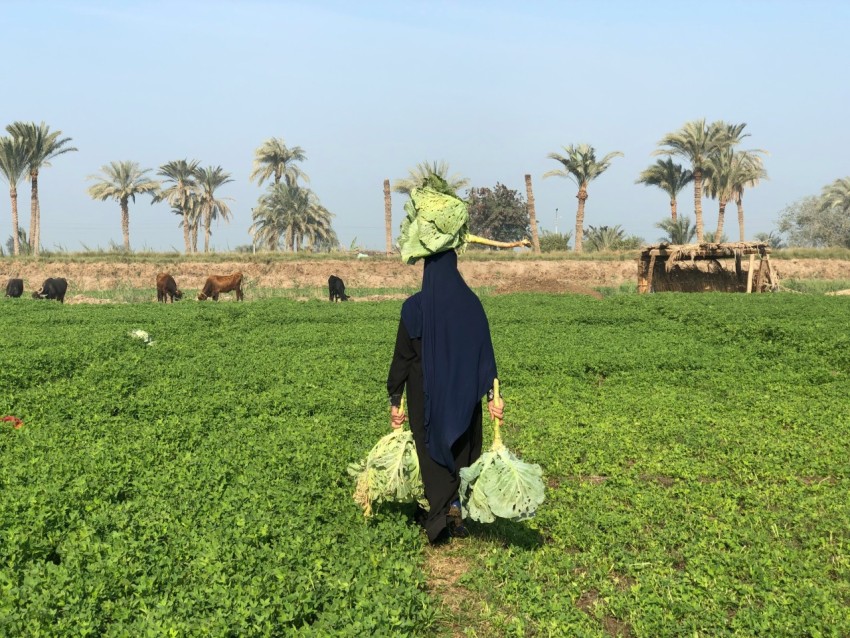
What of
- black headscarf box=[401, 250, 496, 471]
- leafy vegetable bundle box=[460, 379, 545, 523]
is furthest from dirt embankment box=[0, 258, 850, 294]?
leafy vegetable bundle box=[460, 379, 545, 523]

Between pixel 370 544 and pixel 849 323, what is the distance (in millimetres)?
15340

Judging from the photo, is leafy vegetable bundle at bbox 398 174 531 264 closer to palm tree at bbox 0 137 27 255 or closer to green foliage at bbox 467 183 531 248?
palm tree at bbox 0 137 27 255

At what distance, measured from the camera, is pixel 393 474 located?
584cm

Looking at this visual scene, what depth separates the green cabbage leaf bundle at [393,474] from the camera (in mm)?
Answer: 5855

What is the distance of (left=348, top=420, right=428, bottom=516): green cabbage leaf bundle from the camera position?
5855 mm

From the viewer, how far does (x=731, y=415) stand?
1036 centimetres

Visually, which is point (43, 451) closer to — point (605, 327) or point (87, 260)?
point (605, 327)

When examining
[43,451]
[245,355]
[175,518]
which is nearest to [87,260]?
[245,355]

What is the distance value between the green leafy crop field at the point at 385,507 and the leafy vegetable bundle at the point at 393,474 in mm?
284

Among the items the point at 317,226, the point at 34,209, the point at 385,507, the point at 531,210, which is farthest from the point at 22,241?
the point at 385,507

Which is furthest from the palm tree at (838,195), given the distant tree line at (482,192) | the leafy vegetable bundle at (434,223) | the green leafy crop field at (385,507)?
the leafy vegetable bundle at (434,223)

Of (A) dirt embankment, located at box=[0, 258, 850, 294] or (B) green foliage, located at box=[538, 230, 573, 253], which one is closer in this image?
(A) dirt embankment, located at box=[0, 258, 850, 294]

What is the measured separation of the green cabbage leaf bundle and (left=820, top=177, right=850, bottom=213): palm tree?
7230 centimetres

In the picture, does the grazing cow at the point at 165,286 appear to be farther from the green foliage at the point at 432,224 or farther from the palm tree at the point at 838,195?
the palm tree at the point at 838,195
